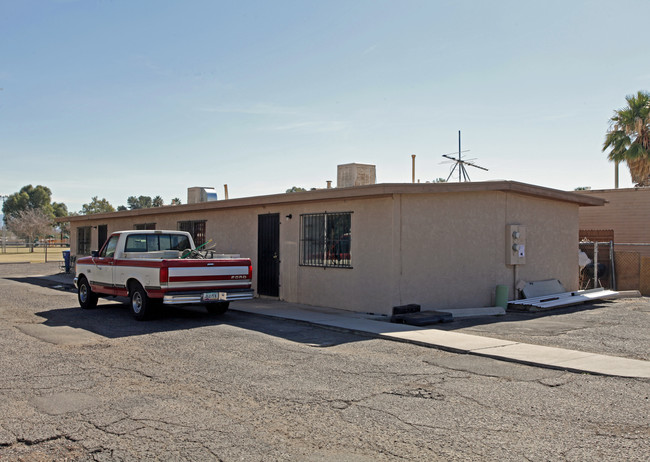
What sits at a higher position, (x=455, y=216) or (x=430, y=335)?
(x=455, y=216)

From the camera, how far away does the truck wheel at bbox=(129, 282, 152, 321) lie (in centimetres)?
1148

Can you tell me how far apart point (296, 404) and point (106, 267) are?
28.5 ft

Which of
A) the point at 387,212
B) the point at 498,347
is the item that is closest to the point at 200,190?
the point at 387,212

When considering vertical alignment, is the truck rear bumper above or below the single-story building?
below

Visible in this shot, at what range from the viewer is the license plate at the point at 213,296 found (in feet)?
37.9

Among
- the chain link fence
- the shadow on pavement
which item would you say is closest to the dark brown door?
the shadow on pavement

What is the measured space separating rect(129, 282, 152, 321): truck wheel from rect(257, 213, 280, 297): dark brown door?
4.66m

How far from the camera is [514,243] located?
13969mm

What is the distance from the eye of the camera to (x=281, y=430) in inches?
198

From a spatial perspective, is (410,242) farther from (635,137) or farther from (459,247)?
(635,137)

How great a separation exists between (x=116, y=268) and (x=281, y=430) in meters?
8.74

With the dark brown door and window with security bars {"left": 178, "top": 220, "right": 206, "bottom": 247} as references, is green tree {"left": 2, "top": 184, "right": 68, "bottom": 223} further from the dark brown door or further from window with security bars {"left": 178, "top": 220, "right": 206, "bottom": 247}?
the dark brown door

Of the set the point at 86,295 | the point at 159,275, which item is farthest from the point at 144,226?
the point at 159,275

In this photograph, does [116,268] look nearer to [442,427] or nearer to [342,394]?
[342,394]
